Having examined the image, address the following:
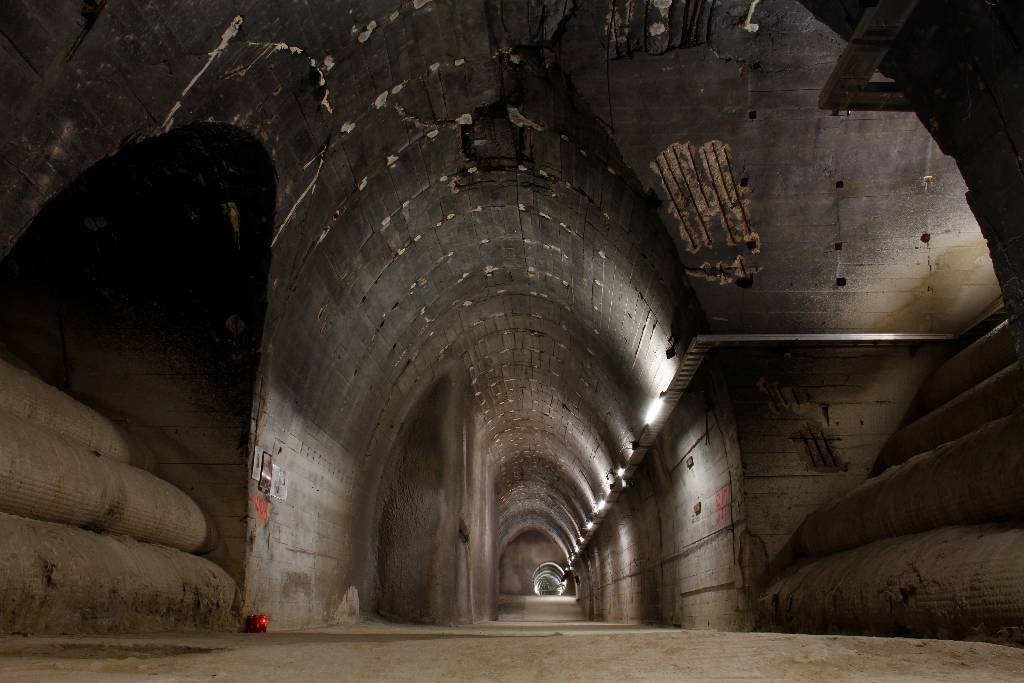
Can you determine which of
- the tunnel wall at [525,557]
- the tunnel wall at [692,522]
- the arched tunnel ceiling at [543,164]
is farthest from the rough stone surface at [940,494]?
the tunnel wall at [525,557]

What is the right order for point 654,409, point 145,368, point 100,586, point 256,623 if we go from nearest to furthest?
point 100,586
point 256,623
point 145,368
point 654,409

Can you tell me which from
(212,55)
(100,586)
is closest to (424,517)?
(100,586)

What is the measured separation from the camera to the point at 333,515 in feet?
30.2

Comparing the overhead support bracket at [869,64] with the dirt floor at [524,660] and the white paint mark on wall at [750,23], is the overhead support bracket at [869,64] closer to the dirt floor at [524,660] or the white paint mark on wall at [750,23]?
the white paint mark on wall at [750,23]

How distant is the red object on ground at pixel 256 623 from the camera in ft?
21.3

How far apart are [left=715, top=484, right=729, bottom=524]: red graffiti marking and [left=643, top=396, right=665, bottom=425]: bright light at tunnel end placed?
137 cm

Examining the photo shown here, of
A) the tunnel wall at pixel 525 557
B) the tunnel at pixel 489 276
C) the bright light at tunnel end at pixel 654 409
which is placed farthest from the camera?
the tunnel wall at pixel 525 557

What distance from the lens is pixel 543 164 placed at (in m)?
8.20

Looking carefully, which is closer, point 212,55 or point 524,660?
point 524,660

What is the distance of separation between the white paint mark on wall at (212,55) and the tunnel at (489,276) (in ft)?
0.06

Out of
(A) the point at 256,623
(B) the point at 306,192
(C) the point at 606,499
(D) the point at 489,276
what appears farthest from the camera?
(C) the point at 606,499

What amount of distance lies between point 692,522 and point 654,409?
68.8 inches

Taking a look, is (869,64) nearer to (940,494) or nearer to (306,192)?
(940,494)

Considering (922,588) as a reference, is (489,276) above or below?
above
